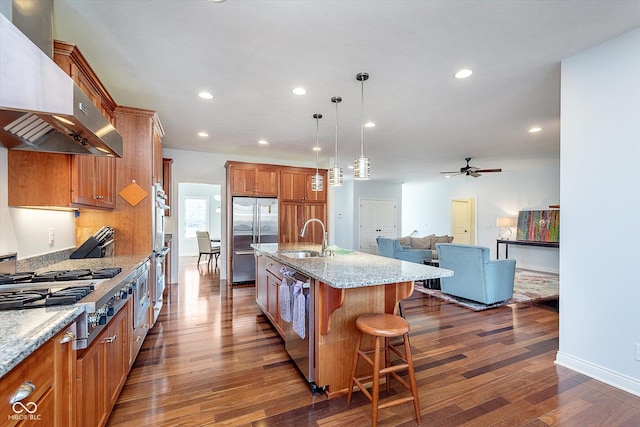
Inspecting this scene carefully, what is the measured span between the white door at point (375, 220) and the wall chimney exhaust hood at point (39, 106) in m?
8.34

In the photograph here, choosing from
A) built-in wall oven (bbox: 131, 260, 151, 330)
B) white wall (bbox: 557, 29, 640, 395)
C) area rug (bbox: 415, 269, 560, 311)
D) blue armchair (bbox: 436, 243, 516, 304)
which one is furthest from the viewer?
area rug (bbox: 415, 269, 560, 311)

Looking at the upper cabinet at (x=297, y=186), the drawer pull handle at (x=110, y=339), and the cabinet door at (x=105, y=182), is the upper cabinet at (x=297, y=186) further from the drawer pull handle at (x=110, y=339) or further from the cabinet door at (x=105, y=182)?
the drawer pull handle at (x=110, y=339)

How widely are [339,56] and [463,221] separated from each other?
325 inches

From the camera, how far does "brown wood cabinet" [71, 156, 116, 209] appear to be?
2.06 m

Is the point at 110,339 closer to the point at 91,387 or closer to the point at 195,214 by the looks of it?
the point at 91,387

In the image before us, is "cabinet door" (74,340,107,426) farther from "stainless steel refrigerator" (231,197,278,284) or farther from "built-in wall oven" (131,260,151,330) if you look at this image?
"stainless steel refrigerator" (231,197,278,284)

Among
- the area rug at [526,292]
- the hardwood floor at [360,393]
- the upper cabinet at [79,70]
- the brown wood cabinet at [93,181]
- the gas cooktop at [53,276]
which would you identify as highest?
the upper cabinet at [79,70]

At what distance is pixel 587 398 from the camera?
1.98m

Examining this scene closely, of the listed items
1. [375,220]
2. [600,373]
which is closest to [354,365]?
[600,373]

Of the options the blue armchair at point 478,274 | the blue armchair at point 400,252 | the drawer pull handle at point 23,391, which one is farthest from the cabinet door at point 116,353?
the blue armchair at point 400,252

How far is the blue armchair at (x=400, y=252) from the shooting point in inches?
227

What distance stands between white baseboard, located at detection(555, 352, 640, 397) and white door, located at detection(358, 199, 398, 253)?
706cm

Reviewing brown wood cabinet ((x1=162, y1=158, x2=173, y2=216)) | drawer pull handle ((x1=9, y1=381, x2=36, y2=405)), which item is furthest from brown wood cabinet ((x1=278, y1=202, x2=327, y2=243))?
drawer pull handle ((x1=9, y1=381, x2=36, y2=405))

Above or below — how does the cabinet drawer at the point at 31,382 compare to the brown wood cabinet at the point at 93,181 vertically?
below
